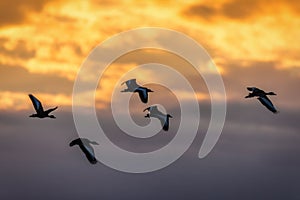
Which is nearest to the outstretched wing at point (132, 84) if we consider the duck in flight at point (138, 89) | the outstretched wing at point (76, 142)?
the duck in flight at point (138, 89)

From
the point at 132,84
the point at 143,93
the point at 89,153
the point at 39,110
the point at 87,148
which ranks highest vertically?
the point at 132,84

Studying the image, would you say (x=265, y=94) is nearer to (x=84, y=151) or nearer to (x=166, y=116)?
(x=166, y=116)

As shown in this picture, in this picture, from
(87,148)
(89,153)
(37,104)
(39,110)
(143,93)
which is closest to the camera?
(89,153)

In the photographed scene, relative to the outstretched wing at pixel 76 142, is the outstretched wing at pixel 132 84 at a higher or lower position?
higher

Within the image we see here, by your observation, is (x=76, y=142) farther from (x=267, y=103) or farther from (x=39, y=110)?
(x=267, y=103)

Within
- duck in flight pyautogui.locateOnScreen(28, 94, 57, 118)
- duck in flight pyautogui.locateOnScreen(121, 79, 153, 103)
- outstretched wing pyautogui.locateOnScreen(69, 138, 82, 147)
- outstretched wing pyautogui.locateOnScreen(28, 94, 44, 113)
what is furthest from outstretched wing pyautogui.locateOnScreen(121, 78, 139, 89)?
outstretched wing pyautogui.locateOnScreen(69, 138, 82, 147)

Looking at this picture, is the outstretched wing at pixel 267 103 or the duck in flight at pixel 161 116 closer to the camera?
the duck in flight at pixel 161 116

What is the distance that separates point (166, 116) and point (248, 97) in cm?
1274

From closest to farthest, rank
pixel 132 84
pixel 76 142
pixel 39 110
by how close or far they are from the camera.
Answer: pixel 76 142, pixel 39 110, pixel 132 84

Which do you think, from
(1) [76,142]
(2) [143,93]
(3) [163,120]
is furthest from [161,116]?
(1) [76,142]

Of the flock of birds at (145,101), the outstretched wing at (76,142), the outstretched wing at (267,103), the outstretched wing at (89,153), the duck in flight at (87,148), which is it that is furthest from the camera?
the outstretched wing at (267,103)

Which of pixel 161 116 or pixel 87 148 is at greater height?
pixel 161 116

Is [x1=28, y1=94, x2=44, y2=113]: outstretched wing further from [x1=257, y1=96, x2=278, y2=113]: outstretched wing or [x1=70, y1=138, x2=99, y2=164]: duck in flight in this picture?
[x1=257, y1=96, x2=278, y2=113]: outstretched wing

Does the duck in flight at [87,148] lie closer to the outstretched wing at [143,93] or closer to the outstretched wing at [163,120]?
the outstretched wing at [143,93]
